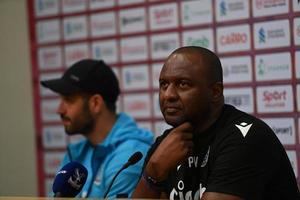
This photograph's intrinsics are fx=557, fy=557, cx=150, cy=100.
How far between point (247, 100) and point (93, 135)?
0.72 m

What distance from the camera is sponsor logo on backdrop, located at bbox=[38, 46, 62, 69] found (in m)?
3.10

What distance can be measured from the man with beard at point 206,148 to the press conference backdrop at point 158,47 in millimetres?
816

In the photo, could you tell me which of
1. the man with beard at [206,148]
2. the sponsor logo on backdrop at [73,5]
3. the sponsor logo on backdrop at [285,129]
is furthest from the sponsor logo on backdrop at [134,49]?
the man with beard at [206,148]

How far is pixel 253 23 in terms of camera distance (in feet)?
8.27

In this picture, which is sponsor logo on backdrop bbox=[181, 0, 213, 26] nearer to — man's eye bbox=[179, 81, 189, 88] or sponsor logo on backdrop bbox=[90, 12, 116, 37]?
sponsor logo on backdrop bbox=[90, 12, 116, 37]

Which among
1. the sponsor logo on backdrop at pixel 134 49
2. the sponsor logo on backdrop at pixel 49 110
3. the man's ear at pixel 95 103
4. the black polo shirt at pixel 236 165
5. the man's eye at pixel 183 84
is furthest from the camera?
the sponsor logo on backdrop at pixel 49 110

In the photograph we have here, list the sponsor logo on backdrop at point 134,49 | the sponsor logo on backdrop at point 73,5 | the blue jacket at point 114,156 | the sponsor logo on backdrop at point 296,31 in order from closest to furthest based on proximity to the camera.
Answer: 1. the blue jacket at point 114,156
2. the sponsor logo on backdrop at point 296,31
3. the sponsor logo on backdrop at point 134,49
4. the sponsor logo on backdrop at point 73,5

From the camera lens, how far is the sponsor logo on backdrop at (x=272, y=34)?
95.7 inches

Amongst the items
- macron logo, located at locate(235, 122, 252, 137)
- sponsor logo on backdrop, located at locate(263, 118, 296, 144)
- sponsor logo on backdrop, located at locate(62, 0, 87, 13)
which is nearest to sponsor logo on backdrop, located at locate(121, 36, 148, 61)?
sponsor logo on backdrop, located at locate(62, 0, 87, 13)

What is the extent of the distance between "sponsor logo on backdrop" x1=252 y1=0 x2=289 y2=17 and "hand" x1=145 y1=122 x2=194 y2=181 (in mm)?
994

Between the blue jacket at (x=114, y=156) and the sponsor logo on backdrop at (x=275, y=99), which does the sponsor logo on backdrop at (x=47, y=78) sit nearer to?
the blue jacket at (x=114, y=156)

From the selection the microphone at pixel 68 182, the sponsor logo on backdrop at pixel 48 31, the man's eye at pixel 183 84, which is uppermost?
the sponsor logo on backdrop at pixel 48 31

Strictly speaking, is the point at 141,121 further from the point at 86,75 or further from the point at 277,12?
the point at 277,12

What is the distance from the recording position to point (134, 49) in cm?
288
